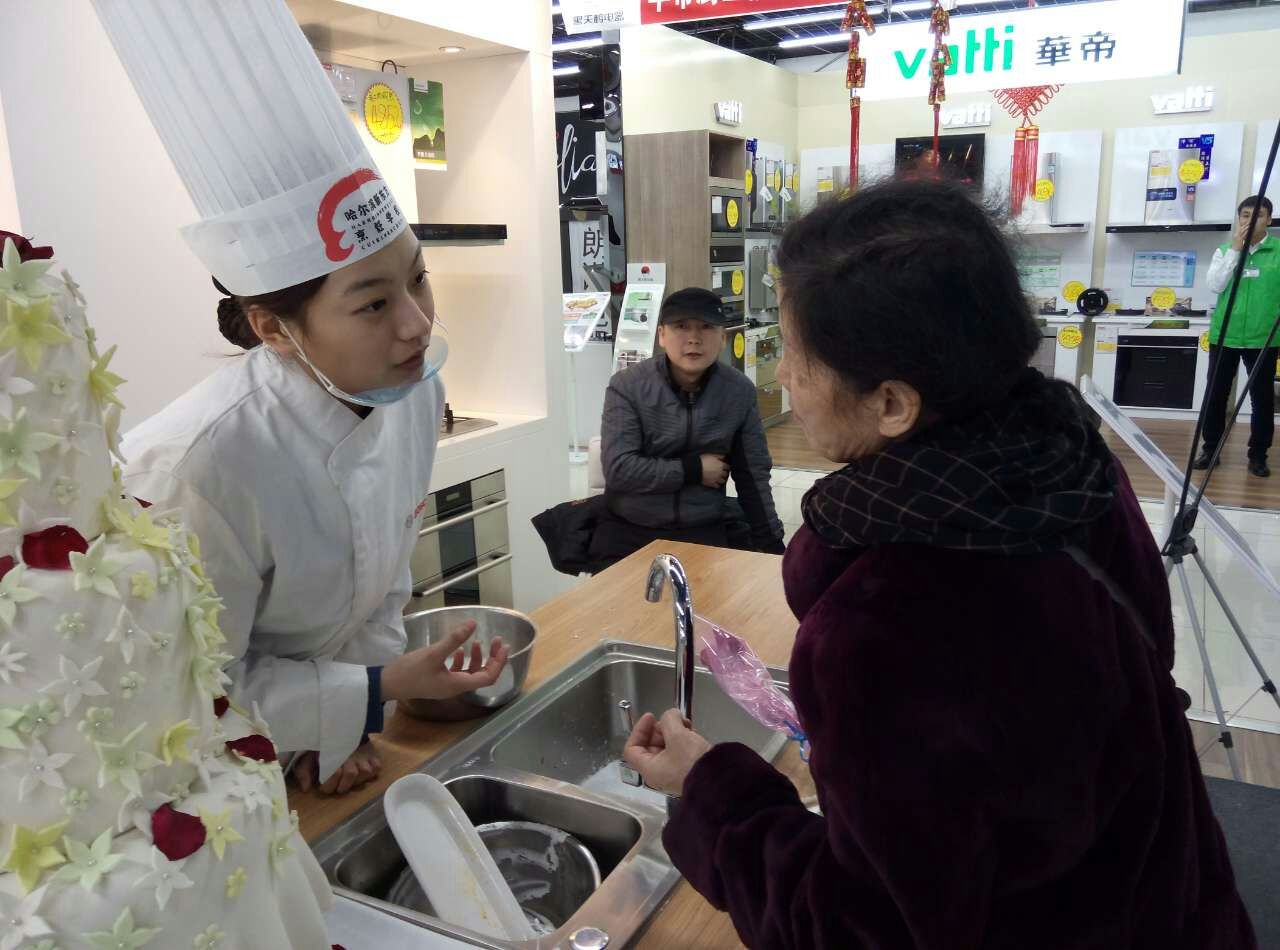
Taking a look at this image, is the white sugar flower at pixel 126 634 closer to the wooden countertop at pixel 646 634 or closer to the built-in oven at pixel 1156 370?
the wooden countertop at pixel 646 634

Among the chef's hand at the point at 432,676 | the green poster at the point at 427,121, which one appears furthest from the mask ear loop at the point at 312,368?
the green poster at the point at 427,121

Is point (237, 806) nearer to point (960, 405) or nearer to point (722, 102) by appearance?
point (960, 405)

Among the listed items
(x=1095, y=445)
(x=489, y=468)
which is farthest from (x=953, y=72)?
(x=1095, y=445)

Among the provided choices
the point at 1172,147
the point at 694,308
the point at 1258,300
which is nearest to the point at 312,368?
the point at 694,308

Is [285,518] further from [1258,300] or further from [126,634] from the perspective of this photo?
[1258,300]

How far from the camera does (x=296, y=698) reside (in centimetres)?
117

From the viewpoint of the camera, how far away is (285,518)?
46.0 inches

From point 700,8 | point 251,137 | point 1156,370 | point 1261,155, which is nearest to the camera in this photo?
point 251,137

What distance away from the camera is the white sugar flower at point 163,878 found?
60 cm

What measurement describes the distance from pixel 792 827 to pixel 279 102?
0.98 metres

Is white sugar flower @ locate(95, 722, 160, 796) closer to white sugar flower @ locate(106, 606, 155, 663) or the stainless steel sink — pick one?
white sugar flower @ locate(106, 606, 155, 663)

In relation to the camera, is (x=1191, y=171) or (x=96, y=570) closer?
(x=96, y=570)

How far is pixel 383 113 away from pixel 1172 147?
277 inches

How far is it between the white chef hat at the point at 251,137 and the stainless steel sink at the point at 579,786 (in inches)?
28.4
